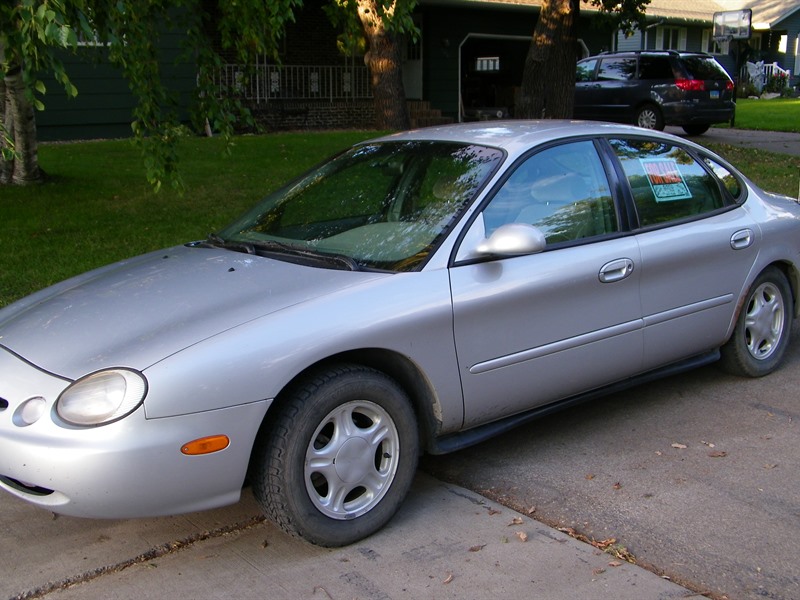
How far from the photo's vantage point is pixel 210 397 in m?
3.25

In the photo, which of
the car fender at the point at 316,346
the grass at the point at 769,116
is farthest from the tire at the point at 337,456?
the grass at the point at 769,116

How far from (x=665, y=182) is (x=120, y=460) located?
328cm

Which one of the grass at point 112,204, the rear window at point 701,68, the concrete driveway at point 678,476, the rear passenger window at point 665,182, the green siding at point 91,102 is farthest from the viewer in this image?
the rear window at point 701,68

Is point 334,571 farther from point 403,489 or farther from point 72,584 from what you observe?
point 72,584

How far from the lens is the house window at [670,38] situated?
34.3 meters

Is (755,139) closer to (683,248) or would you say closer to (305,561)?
(683,248)

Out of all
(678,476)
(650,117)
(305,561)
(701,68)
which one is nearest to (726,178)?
(678,476)

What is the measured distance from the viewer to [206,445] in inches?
128

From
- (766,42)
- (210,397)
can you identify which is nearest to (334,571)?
(210,397)

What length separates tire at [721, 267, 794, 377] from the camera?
5.43 m

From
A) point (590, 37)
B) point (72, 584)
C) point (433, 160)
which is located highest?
point (590, 37)

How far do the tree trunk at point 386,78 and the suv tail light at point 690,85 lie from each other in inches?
229

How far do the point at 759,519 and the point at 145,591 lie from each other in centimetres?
246

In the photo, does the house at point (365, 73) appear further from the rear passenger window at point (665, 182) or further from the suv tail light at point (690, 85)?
the rear passenger window at point (665, 182)
